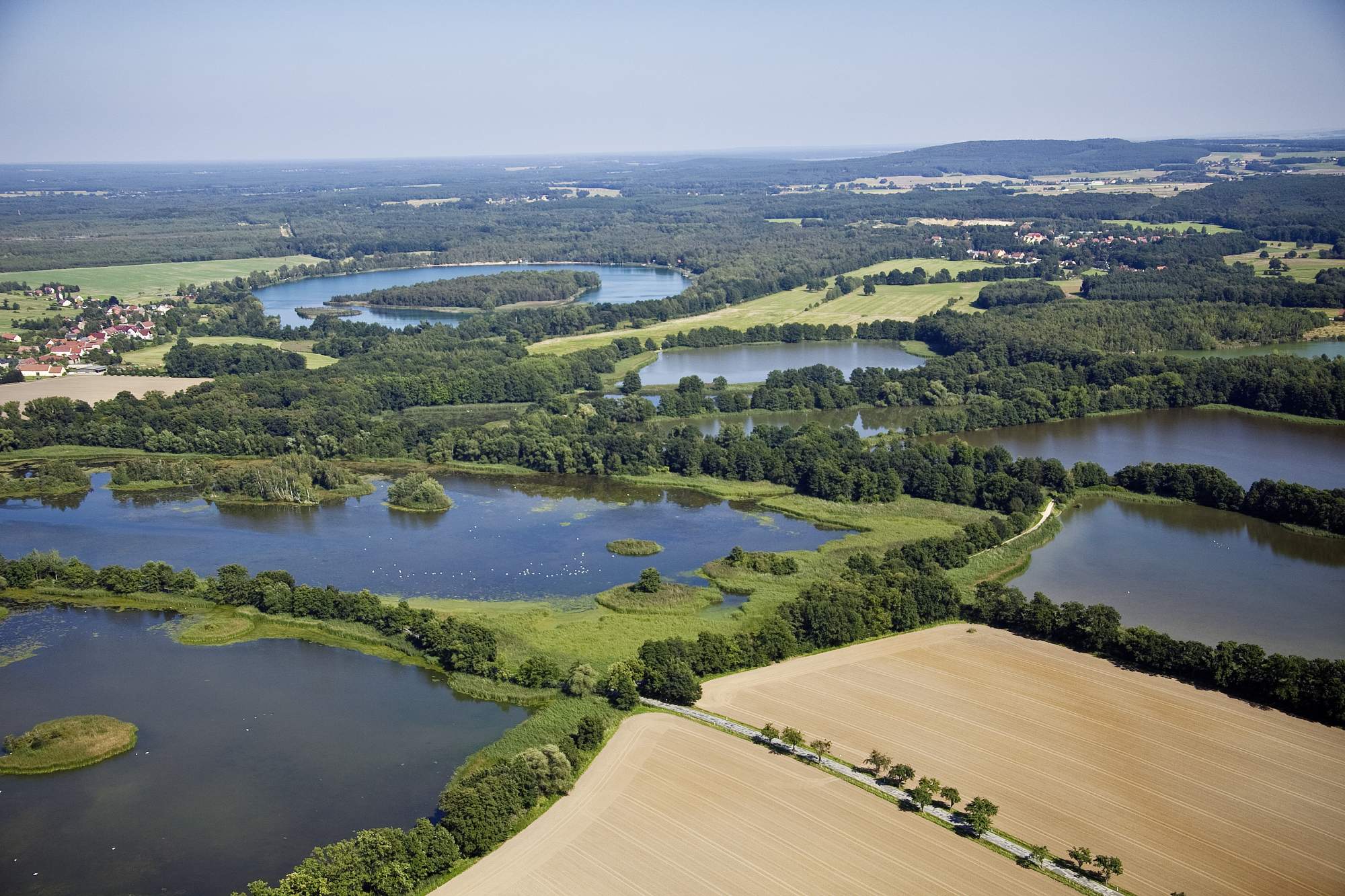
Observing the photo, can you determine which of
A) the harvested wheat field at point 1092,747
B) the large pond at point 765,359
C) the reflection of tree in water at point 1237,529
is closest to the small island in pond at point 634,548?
the harvested wheat field at point 1092,747

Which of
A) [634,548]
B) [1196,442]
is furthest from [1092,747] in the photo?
[1196,442]

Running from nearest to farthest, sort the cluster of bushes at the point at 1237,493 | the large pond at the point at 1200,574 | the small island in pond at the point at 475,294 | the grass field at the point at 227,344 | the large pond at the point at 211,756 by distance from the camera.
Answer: the large pond at the point at 211,756
the large pond at the point at 1200,574
the cluster of bushes at the point at 1237,493
the grass field at the point at 227,344
the small island in pond at the point at 475,294

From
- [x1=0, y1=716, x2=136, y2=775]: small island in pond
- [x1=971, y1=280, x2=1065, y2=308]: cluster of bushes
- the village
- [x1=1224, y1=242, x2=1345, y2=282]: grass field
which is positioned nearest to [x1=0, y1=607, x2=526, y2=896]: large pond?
[x1=0, y1=716, x2=136, y2=775]: small island in pond

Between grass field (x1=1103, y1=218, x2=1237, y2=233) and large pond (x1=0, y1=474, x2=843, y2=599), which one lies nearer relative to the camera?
large pond (x1=0, y1=474, x2=843, y2=599)

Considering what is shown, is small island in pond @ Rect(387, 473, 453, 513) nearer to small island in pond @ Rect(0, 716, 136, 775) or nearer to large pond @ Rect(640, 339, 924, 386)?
small island in pond @ Rect(0, 716, 136, 775)

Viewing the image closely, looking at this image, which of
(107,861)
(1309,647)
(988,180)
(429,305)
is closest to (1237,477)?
(1309,647)

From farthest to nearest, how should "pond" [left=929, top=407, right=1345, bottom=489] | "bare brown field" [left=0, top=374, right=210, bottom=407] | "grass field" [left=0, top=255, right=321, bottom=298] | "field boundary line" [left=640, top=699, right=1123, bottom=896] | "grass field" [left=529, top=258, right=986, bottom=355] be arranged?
1. "grass field" [left=0, top=255, right=321, bottom=298]
2. "grass field" [left=529, top=258, right=986, bottom=355]
3. "bare brown field" [left=0, top=374, right=210, bottom=407]
4. "pond" [left=929, top=407, right=1345, bottom=489]
5. "field boundary line" [left=640, top=699, right=1123, bottom=896]

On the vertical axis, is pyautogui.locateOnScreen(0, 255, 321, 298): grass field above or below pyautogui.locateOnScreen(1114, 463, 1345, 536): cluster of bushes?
above

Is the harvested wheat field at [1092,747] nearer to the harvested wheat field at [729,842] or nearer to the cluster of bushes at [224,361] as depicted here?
the harvested wheat field at [729,842]
